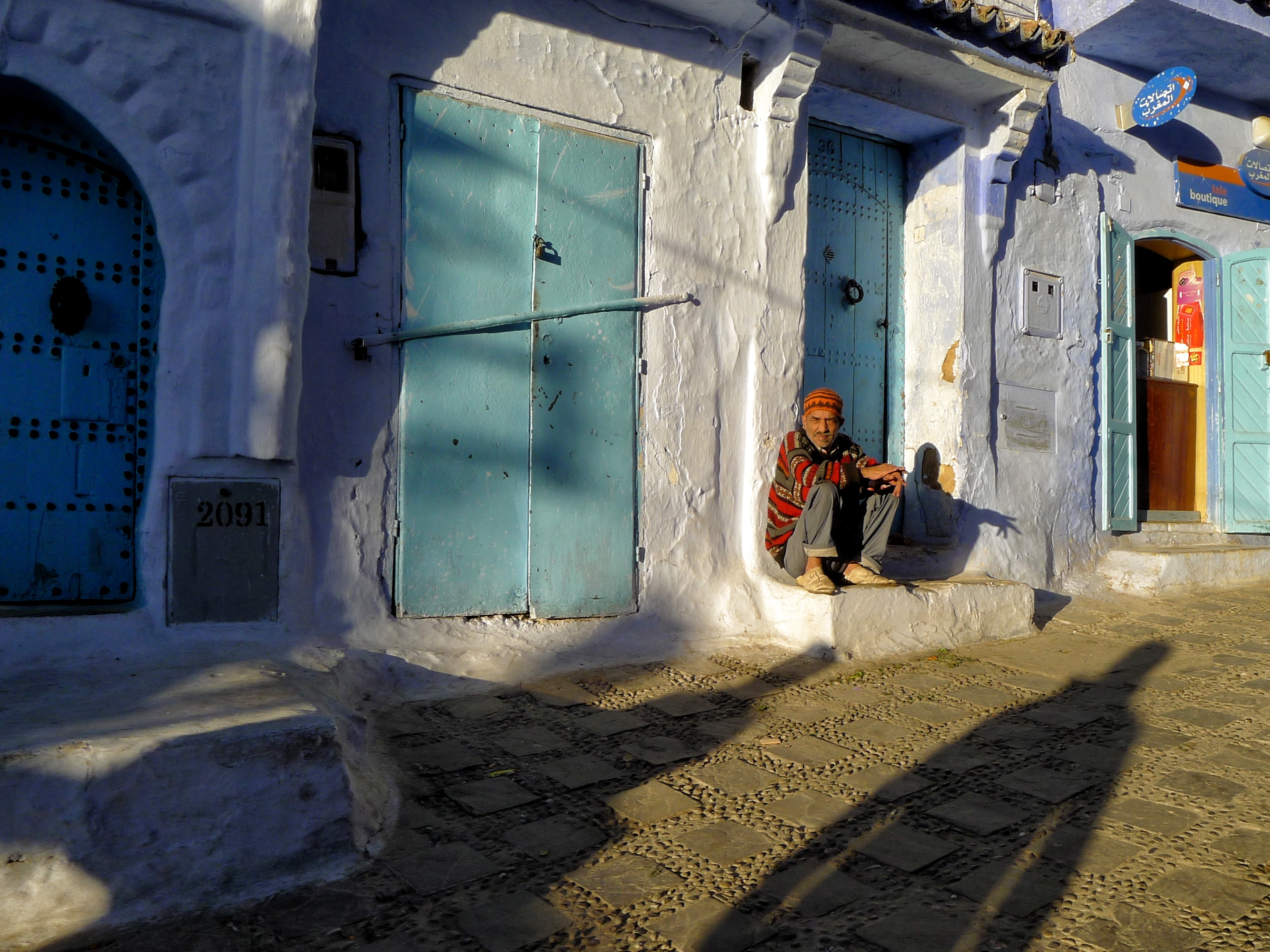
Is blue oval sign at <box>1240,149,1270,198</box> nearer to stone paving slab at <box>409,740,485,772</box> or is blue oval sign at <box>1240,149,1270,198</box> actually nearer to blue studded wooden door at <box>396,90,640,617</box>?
blue studded wooden door at <box>396,90,640,617</box>

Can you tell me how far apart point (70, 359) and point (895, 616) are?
385 cm

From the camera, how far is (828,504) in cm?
447

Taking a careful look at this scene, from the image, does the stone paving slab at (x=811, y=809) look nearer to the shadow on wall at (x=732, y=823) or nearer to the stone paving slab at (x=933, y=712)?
the shadow on wall at (x=732, y=823)

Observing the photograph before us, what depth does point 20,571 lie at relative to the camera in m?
3.25

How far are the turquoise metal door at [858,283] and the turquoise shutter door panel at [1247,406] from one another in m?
3.26

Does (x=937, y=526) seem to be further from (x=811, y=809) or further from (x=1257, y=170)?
(x=1257, y=170)

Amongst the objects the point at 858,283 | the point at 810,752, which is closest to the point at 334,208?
the point at 810,752

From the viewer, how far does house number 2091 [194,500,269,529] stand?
3.34 meters

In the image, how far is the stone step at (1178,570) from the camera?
20.8 feet

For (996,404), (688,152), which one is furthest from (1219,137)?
(688,152)

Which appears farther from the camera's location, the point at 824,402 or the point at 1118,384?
the point at 1118,384

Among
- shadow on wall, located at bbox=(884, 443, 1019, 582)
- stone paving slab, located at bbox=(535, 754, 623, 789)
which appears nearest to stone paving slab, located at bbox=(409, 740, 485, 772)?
stone paving slab, located at bbox=(535, 754, 623, 789)

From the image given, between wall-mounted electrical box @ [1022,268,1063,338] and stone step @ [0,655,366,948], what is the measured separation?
18.2 feet

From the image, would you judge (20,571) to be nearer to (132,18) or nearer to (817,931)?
(132,18)
